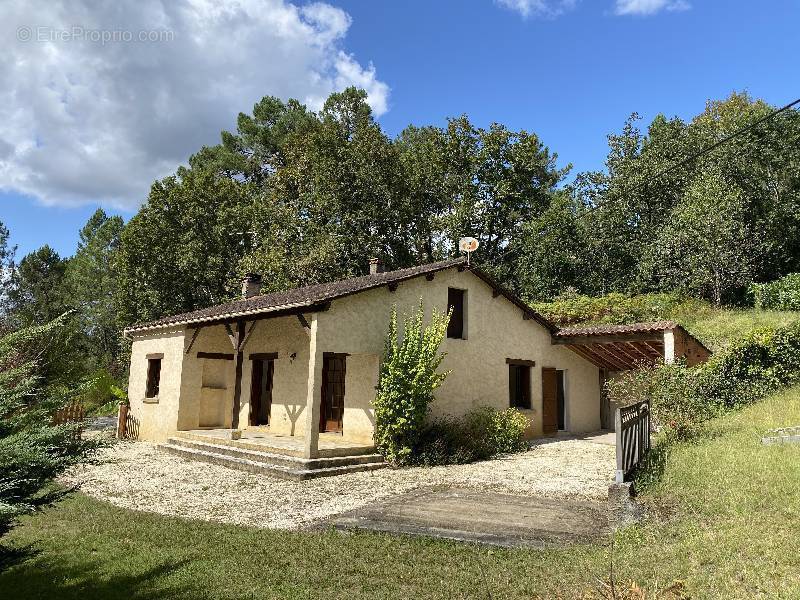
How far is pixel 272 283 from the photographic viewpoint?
26.6 m

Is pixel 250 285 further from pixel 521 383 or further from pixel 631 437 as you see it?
pixel 631 437

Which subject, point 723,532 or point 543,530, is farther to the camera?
point 543,530

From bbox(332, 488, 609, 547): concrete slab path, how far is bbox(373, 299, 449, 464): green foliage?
3.21 metres

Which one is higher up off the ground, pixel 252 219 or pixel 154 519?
pixel 252 219

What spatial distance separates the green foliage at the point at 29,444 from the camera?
3.62m

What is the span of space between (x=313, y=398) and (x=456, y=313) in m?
5.28

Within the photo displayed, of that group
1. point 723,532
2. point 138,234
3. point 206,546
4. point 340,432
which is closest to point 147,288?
point 138,234

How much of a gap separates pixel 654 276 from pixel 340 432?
Result: 19089 mm

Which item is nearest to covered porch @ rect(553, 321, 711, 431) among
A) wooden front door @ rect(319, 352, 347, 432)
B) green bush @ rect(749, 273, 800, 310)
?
wooden front door @ rect(319, 352, 347, 432)

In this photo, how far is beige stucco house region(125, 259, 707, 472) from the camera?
1236 cm

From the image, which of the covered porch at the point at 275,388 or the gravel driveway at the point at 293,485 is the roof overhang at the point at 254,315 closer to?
the covered porch at the point at 275,388

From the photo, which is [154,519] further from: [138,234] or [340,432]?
[138,234]

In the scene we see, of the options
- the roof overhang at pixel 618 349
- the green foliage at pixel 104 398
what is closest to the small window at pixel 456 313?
the roof overhang at pixel 618 349

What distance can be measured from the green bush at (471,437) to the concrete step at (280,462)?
113 cm
